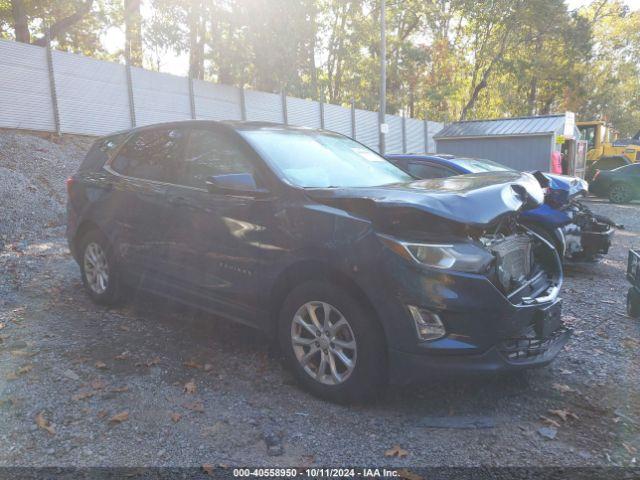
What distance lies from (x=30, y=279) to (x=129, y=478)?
410 centimetres

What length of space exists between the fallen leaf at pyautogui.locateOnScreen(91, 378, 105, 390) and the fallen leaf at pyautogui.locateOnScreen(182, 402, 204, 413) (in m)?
0.64

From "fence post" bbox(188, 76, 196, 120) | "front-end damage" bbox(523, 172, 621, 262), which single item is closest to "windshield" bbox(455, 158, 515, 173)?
"front-end damage" bbox(523, 172, 621, 262)

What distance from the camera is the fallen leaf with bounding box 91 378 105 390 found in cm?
353

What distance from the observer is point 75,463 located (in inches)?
106

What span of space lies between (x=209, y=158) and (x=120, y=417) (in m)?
2.03

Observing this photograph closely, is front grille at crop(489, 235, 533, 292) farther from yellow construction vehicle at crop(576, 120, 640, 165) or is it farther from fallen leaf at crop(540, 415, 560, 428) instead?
yellow construction vehicle at crop(576, 120, 640, 165)

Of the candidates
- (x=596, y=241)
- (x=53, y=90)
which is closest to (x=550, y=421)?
(x=596, y=241)

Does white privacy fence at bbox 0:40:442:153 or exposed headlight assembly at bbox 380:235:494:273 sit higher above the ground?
white privacy fence at bbox 0:40:442:153

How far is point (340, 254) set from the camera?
10.3 feet

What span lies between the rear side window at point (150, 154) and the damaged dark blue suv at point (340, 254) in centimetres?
2

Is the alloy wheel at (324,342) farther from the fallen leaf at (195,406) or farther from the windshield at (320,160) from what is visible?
the windshield at (320,160)

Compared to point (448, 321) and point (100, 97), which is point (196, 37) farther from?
point (448, 321)

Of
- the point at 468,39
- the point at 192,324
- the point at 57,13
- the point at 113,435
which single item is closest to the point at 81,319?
the point at 192,324

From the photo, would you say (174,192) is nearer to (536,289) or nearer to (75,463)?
(75,463)
